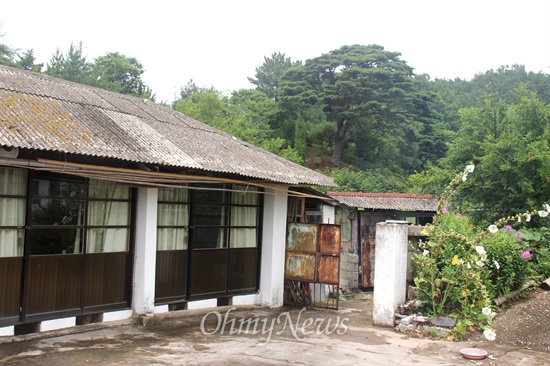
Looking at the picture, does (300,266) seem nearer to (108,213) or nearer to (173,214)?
(173,214)

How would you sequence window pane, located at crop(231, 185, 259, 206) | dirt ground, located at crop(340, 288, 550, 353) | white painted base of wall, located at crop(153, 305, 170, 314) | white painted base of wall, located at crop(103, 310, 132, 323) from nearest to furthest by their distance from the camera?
dirt ground, located at crop(340, 288, 550, 353) < white painted base of wall, located at crop(103, 310, 132, 323) < white painted base of wall, located at crop(153, 305, 170, 314) < window pane, located at crop(231, 185, 259, 206)

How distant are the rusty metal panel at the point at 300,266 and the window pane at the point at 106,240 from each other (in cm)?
394

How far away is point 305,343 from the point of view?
8.10m

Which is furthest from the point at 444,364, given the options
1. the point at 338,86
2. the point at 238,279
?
the point at 338,86

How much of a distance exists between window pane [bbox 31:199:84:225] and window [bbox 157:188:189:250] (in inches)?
63.3

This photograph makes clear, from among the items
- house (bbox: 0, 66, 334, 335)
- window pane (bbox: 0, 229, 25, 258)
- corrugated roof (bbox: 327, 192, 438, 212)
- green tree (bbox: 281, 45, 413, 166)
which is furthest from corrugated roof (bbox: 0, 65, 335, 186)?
green tree (bbox: 281, 45, 413, 166)

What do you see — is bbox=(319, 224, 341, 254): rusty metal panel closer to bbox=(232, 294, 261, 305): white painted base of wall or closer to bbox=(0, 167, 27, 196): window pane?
bbox=(232, 294, 261, 305): white painted base of wall

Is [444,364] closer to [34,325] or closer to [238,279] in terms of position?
[238,279]

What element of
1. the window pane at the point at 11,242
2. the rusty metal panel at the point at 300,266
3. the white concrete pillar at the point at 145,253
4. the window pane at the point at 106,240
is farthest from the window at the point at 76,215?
the rusty metal panel at the point at 300,266

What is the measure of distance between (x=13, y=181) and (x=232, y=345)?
4090mm

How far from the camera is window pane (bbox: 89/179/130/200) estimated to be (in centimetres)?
848

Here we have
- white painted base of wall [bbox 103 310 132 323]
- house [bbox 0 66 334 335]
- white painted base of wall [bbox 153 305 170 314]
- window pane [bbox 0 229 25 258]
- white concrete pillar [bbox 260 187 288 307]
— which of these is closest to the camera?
window pane [bbox 0 229 25 258]

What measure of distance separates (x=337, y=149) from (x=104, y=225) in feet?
104

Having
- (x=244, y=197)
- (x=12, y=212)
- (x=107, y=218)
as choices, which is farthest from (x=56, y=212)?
(x=244, y=197)
